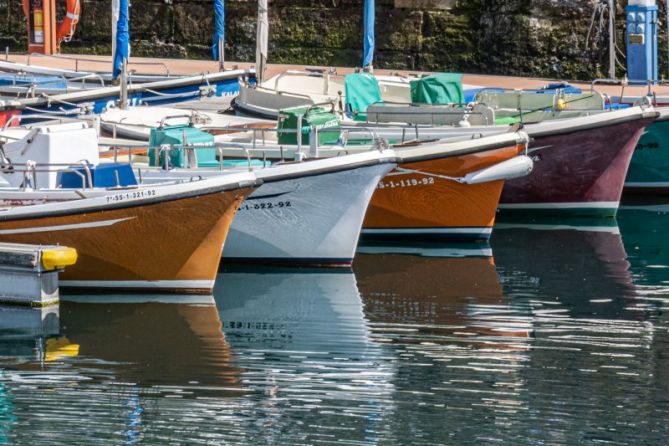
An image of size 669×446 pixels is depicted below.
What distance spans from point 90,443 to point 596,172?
45.2ft

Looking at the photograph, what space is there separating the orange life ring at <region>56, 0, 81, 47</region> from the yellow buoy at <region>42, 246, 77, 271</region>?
20848mm

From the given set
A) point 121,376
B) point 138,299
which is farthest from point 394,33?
point 121,376

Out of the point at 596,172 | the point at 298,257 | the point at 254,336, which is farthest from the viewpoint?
the point at 596,172

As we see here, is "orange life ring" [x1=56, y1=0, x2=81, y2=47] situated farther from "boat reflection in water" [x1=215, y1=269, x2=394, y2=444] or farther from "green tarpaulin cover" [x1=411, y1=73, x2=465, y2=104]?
"boat reflection in water" [x1=215, y1=269, x2=394, y2=444]

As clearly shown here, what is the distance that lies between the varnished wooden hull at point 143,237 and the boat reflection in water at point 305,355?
0.68 meters

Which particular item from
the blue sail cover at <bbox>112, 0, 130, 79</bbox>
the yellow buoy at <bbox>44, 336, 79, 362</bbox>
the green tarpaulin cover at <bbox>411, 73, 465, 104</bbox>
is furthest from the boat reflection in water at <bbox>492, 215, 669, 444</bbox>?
the blue sail cover at <bbox>112, 0, 130, 79</bbox>

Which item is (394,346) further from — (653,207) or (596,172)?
(653,207)

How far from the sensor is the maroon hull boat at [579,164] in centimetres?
2331

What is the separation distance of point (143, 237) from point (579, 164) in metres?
9.20

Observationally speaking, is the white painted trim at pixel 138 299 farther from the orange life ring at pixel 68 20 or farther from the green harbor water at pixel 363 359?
the orange life ring at pixel 68 20

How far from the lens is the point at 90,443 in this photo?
468 inches

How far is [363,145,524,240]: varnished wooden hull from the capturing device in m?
21.0

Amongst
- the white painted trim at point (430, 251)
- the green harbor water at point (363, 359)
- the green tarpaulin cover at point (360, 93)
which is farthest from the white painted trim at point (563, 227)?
the green tarpaulin cover at point (360, 93)

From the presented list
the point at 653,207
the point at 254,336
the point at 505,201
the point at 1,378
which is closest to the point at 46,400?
the point at 1,378
